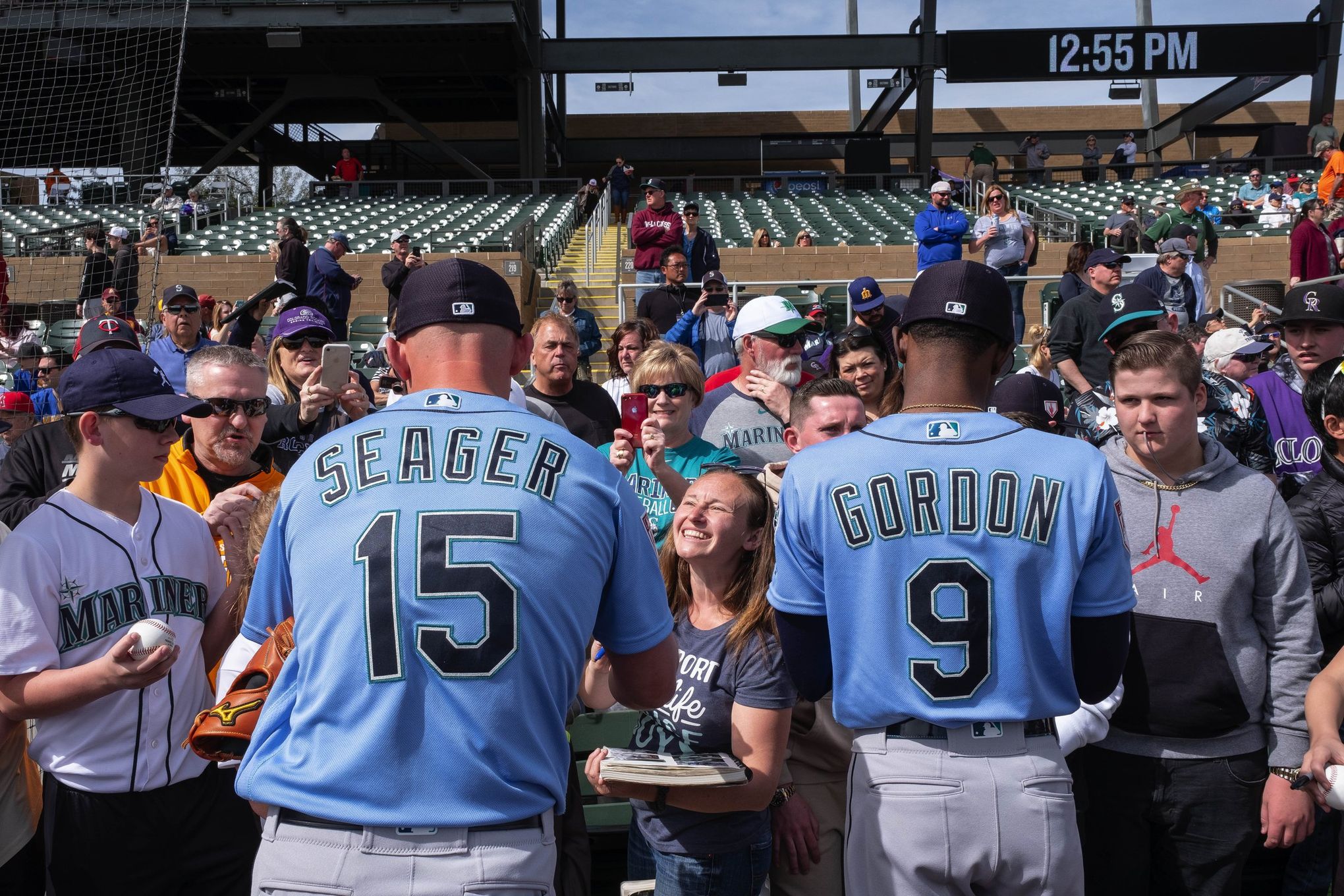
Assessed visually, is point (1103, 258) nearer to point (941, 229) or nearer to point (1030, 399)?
point (941, 229)

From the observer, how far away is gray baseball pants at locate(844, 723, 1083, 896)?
211 centimetres

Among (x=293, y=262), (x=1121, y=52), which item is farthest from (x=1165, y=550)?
(x=1121, y=52)

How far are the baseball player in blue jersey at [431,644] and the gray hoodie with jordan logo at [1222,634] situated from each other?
5.39 feet

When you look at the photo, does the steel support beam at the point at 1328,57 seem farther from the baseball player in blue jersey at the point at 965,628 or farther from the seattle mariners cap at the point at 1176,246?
the baseball player in blue jersey at the point at 965,628

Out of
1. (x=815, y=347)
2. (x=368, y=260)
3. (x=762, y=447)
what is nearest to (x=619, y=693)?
(x=762, y=447)

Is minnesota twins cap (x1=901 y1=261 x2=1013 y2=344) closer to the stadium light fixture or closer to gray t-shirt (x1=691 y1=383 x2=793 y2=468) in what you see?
gray t-shirt (x1=691 y1=383 x2=793 y2=468)

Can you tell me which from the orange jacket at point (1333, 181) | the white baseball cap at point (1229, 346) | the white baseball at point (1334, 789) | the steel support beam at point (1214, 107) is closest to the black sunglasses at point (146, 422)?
the white baseball at point (1334, 789)

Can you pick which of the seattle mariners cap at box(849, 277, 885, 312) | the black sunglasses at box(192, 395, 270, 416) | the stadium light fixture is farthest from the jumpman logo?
the stadium light fixture

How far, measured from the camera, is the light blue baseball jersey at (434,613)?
187cm

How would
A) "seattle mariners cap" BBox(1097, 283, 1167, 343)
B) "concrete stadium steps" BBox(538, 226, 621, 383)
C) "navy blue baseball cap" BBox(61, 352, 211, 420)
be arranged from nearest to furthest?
1. "navy blue baseball cap" BBox(61, 352, 211, 420)
2. "seattle mariners cap" BBox(1097, 283, 1167, 343)
3. "concrete stadium steps" BBox(538, 226, 621, 383)

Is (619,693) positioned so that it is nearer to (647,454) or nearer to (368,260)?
(647,454)

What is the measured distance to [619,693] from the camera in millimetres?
2242

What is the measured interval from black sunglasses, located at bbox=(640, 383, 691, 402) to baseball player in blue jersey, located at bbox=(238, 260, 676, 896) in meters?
2.42

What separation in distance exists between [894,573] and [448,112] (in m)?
34.8
